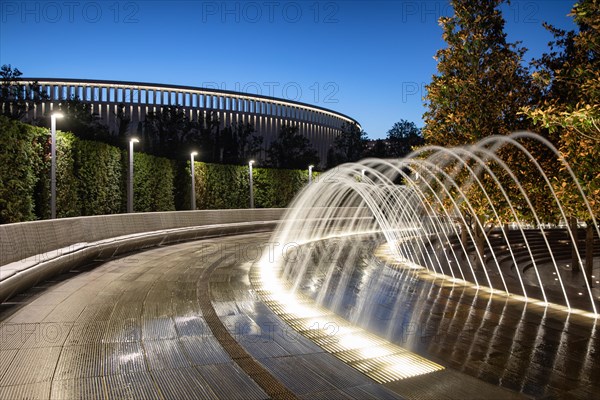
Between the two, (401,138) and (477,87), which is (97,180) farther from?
(401,138)

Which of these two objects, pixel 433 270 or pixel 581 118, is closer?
pixel 581 118

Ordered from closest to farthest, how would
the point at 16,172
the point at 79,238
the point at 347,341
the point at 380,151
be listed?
the point at 347,341 → the point at 79,238 → the point at 16,172 → the point at 380,151

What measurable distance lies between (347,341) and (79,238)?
32.9 ft

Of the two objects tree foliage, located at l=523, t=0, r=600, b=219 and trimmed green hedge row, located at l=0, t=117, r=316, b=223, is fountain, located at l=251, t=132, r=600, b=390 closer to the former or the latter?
tree foliage, located at l=523, t=0, r=600, b=219

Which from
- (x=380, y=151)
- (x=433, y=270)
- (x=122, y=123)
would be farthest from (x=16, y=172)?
(x=380, y=151)

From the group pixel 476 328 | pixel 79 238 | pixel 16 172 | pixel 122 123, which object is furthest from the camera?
pixel 122 123

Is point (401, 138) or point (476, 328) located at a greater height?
point (401, 138)

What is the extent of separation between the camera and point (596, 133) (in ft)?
28.5

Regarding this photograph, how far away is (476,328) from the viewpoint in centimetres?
644

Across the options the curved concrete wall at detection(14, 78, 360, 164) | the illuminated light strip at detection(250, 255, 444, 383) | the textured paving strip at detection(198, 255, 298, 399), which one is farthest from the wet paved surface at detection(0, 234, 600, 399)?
the curved concrete wall at detection(14, 78, 360, 164)

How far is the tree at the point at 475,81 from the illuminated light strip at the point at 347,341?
8.74 meters

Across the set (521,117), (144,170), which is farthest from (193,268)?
(144,170)

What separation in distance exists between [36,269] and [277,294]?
4.85 meters

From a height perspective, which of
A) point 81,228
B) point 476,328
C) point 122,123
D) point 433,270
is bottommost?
point 433,270
